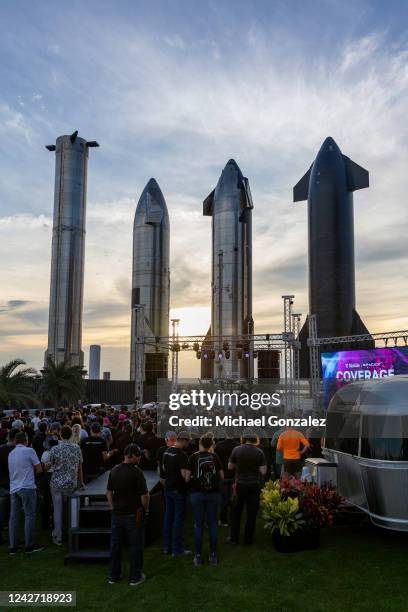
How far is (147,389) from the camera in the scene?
51250 mm

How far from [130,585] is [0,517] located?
3205mm

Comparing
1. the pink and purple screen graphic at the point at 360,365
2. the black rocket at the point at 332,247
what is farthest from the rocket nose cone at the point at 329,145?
the pink and purple screen graphic at the point at 360,365

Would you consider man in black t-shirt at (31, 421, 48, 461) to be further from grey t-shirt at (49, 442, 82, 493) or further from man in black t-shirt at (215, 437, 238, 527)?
man in black t-shirt at (215, 437, 238, 527)

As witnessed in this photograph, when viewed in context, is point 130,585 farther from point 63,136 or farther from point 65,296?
point 63,136

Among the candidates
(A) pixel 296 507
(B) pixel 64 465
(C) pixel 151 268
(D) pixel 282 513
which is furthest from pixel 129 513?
(C) pixel 151 268

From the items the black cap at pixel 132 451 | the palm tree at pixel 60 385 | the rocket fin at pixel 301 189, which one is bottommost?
the black cap at pixel 132 451

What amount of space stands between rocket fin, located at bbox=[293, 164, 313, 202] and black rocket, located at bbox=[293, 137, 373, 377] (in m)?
7.51

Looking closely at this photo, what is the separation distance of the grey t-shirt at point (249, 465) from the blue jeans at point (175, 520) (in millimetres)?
948

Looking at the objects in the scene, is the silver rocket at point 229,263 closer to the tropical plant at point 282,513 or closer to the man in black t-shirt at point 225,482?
the man in black t-shirt at point 225,482

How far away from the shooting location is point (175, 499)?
25.6 ft

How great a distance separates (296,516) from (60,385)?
103ft

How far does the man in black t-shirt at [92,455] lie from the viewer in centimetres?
938

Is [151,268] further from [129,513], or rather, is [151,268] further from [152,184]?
[129,513]

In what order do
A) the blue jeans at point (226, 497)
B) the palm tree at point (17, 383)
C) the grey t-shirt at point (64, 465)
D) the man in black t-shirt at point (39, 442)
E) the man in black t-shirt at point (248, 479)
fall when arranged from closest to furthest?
1. the man in black t-shirt at point (248, 479)
2. the grey t-shirt at point (64, 465)
3. the blue jeans at point (226, 497)
4. the man in black t-shirt at point (39, 442)
5. the palm tree at point (17, 383)
